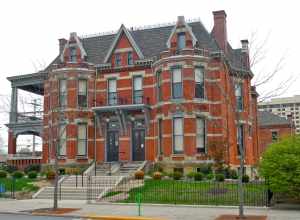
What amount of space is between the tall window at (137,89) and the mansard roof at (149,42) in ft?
6.10

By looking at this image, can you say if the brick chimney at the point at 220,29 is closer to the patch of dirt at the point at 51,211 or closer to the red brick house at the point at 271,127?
the patch of dirt at the point at 51,211

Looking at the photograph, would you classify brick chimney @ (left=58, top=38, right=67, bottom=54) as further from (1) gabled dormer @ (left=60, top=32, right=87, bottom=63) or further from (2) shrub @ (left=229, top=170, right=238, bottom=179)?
(2) shrub @ (left=229, top=170, right=238, bottom=179)

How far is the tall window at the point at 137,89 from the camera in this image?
119 ft

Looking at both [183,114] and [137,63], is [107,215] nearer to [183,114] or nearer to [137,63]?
[183,114]

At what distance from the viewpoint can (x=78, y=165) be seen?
36219mm

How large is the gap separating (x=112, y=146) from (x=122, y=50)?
25.2 feet

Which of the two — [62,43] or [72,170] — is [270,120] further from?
[72,170]

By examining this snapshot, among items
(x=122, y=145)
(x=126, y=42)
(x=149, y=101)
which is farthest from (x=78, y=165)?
(x=126, y=42)

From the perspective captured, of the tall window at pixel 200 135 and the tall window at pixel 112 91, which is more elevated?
the tall window at pixel 112 91

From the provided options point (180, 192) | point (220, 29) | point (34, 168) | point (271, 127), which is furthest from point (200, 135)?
point (271, 127)

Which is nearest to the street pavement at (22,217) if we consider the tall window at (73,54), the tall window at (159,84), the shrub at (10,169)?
the tall window at (159,84)

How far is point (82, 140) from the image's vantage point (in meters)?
37.0

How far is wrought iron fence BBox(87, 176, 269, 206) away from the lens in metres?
21.6

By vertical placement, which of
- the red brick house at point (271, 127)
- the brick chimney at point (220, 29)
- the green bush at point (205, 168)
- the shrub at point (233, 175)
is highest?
the brick chimney at point (220, 29)
